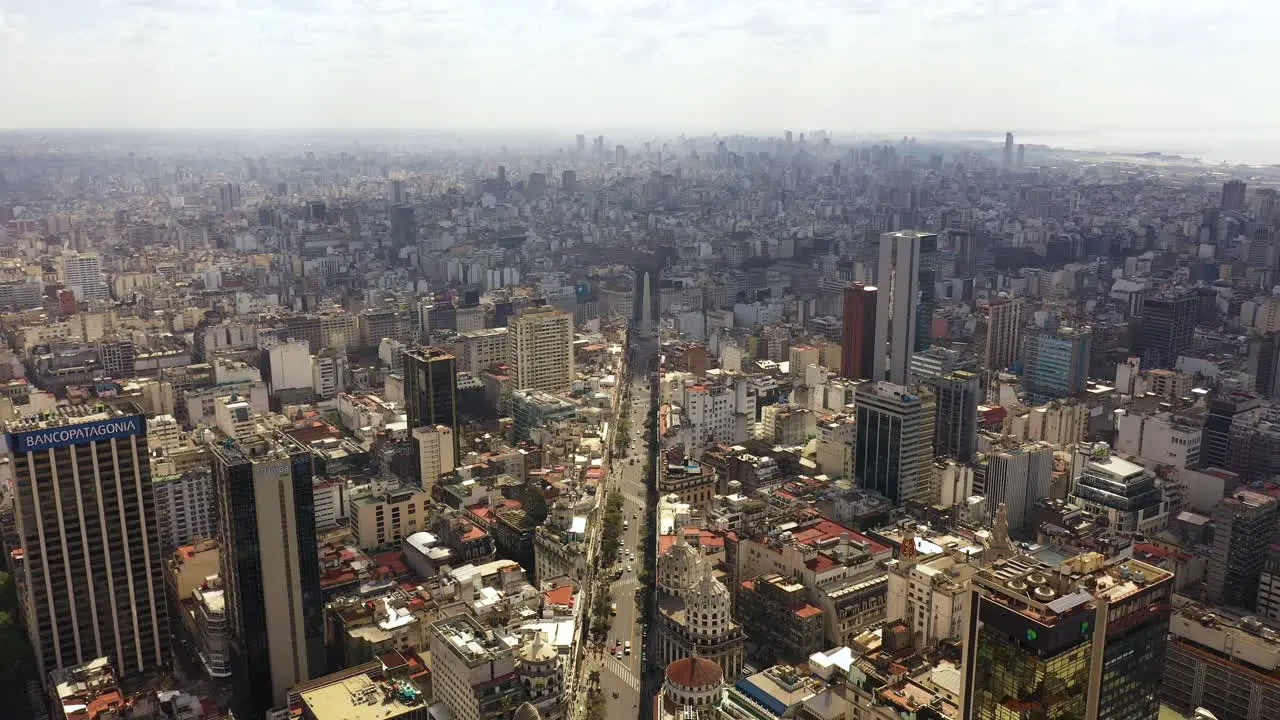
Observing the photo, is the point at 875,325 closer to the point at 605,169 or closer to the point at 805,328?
the point at 805,328

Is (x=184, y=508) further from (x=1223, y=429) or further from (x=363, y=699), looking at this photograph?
(x=1223, y=429)

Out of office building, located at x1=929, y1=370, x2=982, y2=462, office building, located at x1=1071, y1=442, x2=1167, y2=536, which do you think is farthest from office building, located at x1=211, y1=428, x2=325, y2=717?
office building, located at x1=1071, y1=442, x2=1167, y2=536

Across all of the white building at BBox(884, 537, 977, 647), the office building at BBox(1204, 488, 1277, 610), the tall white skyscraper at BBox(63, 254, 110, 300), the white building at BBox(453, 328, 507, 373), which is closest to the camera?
the white building at BBox(884, 537, 977, 647)

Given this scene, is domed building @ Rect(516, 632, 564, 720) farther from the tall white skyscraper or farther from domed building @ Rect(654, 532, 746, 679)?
the tall white skyscraper

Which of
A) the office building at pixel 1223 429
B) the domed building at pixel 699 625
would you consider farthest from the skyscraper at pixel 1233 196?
the domed building at pixel 699 625

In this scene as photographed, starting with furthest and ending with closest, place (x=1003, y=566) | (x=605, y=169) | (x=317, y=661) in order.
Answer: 1. (x=605, y=169)
2. (x=317, y=661)
3. (x=1003, y=566)

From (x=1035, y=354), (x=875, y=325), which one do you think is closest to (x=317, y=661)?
(x=875, y=325)

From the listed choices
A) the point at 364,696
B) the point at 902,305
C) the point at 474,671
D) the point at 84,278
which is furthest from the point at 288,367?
the point at 474,671
